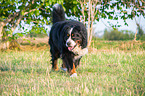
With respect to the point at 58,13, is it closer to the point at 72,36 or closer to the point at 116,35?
the point at 72,36

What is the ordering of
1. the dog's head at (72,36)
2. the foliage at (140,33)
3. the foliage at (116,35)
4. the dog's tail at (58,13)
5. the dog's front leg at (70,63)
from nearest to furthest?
1. the dog's head at (72,36)
2. the dog's front leg at (70,63)
3. the dog's tail at (58,13)
4. the foliage at (140,33)
5. the foliage at (116,35)

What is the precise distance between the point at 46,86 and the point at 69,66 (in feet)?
3.34

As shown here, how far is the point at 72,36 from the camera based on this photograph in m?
3.57

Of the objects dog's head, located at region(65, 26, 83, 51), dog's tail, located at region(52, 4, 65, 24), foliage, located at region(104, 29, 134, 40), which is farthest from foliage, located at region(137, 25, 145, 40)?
dog's head, located at region(65, 26, 83, 51)

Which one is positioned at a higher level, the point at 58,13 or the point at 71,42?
the point at 58,13

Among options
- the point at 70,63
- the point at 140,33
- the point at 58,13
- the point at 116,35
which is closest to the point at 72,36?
the point at 70,63

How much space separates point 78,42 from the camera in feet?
12.3

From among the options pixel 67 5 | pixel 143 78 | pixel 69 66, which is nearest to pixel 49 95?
pixel 69 66

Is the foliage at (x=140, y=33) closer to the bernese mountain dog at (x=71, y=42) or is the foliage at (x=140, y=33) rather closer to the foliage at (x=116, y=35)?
the foliage at (x=116, y=35)

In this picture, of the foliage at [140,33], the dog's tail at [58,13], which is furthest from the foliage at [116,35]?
the dog's tail at [58,13]

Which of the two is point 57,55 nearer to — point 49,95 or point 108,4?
point 49,95

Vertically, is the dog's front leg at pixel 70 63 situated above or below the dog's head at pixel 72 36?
below

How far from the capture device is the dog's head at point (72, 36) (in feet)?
11.6

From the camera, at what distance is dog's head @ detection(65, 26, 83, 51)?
355 centimetres
